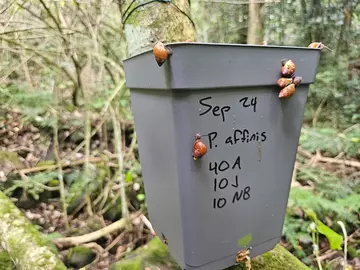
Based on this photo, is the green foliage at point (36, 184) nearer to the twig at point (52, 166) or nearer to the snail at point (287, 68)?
the twig at point (52, 166)

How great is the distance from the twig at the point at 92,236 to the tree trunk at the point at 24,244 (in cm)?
34

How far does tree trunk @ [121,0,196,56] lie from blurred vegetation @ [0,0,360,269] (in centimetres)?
79

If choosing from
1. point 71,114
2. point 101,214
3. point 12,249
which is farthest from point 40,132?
point 12,249

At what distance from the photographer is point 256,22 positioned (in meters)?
2.18

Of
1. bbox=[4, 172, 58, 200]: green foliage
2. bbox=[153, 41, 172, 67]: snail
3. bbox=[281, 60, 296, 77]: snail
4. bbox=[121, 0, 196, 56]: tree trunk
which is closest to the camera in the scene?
bbox=[153, 41, 172, 67]: snail

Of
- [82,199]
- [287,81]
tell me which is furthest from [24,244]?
[287,81]

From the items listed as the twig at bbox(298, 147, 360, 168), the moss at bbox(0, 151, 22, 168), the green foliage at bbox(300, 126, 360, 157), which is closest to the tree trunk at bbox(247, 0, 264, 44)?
the green foliage at bbox(300, 126, 360, 157)

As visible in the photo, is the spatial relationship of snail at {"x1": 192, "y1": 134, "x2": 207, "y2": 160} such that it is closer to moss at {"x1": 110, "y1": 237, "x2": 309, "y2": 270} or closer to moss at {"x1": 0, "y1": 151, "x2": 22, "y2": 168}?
moss at {"x1": 110, "y1": 237, "x2": 309, "y2": 270}

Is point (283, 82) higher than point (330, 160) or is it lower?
higher

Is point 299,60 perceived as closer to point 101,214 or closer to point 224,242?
point 224,242

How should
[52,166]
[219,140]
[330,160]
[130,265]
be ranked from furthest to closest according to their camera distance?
[330,160], [52,166], [130,265], [219,140]

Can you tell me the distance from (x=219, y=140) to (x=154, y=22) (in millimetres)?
383

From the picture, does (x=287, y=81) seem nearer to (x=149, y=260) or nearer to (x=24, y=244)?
(x=149, y=260)

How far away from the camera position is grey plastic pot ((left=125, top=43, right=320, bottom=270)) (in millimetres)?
515
